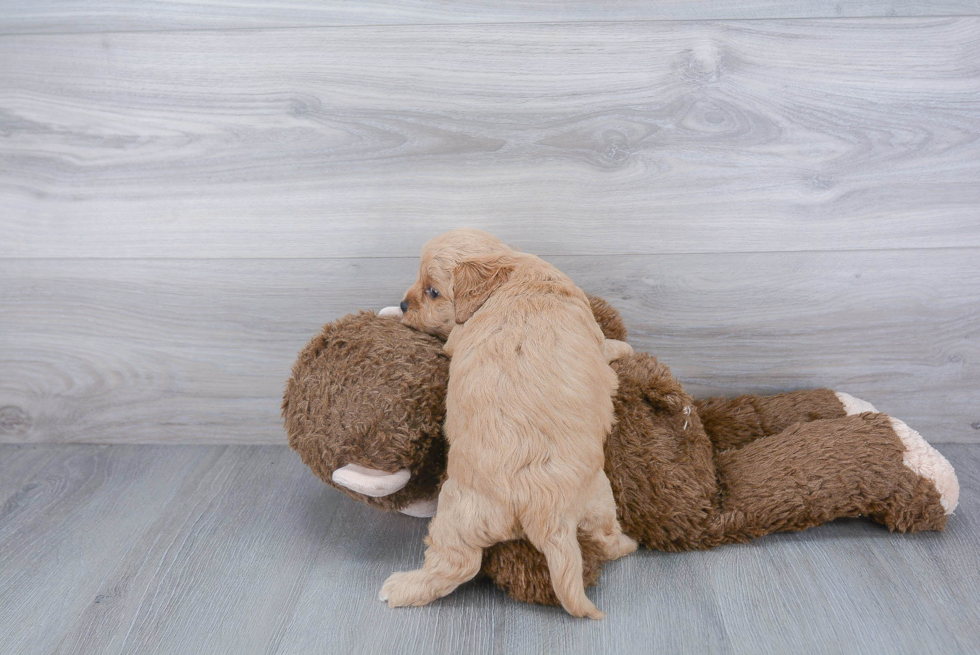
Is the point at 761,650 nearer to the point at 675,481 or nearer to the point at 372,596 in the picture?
the point at 675,481

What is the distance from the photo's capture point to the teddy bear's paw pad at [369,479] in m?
1.06

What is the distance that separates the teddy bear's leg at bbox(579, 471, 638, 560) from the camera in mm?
1010

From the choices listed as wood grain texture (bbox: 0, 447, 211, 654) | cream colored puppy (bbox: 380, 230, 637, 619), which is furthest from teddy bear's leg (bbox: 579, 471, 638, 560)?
wood grain texture (bbox: 0, 447, 211, 654)

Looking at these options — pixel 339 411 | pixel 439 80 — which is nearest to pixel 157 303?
pixel 339 411

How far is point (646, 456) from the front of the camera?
1.12 meters

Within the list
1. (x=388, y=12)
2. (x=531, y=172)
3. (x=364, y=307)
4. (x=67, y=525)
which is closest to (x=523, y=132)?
(x=531, y=172)

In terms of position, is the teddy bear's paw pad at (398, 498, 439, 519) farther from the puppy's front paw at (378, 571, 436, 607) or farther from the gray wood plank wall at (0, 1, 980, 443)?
the gray wood plank wall at (0, 1, 980, 443)

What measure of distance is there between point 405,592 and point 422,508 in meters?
0.17

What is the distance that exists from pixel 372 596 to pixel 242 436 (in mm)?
609

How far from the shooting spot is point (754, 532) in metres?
1.13

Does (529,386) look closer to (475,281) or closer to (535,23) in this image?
(475,281)

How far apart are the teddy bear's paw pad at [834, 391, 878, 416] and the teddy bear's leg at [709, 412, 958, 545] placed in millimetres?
148

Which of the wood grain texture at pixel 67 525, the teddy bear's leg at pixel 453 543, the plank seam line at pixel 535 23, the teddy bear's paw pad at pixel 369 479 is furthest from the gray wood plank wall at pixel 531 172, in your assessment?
the teddy bear's leg at pixel 453 543

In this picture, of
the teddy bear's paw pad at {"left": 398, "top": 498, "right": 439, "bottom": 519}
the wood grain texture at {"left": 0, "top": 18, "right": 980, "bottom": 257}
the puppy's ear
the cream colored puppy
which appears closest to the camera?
the cream colored puppy
